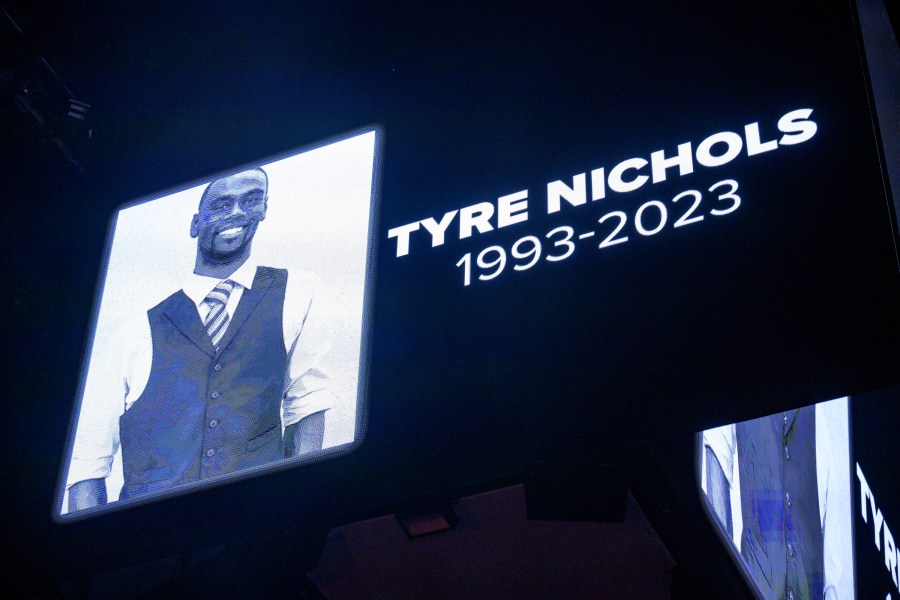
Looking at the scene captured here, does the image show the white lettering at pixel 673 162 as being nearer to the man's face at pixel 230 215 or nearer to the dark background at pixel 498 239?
the dark background at pixel 498 239

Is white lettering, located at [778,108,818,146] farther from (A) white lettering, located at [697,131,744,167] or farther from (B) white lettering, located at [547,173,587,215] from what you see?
(B) white lettering, located at [547,173,587,215]

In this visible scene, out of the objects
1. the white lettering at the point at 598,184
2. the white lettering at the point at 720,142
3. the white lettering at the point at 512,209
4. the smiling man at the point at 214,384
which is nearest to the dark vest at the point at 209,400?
the smiling man at the point at 214,384

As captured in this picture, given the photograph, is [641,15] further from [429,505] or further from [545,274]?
[429,505]

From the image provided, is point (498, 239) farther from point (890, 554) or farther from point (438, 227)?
point (890, 554)

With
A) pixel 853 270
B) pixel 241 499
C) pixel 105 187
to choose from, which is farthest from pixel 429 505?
pixel 105 187

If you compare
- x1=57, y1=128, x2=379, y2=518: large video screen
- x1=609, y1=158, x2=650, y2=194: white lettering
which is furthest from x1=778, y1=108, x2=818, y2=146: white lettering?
x1=57, y1=128, x2=379, y2=518: large video screen

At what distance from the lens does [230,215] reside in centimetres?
315

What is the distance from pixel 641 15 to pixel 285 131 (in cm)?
139

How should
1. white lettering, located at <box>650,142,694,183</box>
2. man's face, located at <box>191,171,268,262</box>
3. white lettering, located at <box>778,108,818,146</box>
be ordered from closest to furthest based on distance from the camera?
white lettering, located at <box>778,108,818,146</box>
white lettering, located at <box>650,142,694,183</box>
man's face, located at <box>191,171,268,262</box>

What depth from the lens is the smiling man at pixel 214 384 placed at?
8.36 ft

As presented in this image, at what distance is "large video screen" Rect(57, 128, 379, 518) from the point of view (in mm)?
2545

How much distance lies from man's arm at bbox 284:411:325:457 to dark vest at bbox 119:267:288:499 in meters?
0.03

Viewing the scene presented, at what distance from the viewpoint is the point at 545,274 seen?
2.54m

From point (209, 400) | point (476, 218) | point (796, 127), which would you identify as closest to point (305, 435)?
point (209, 400)
